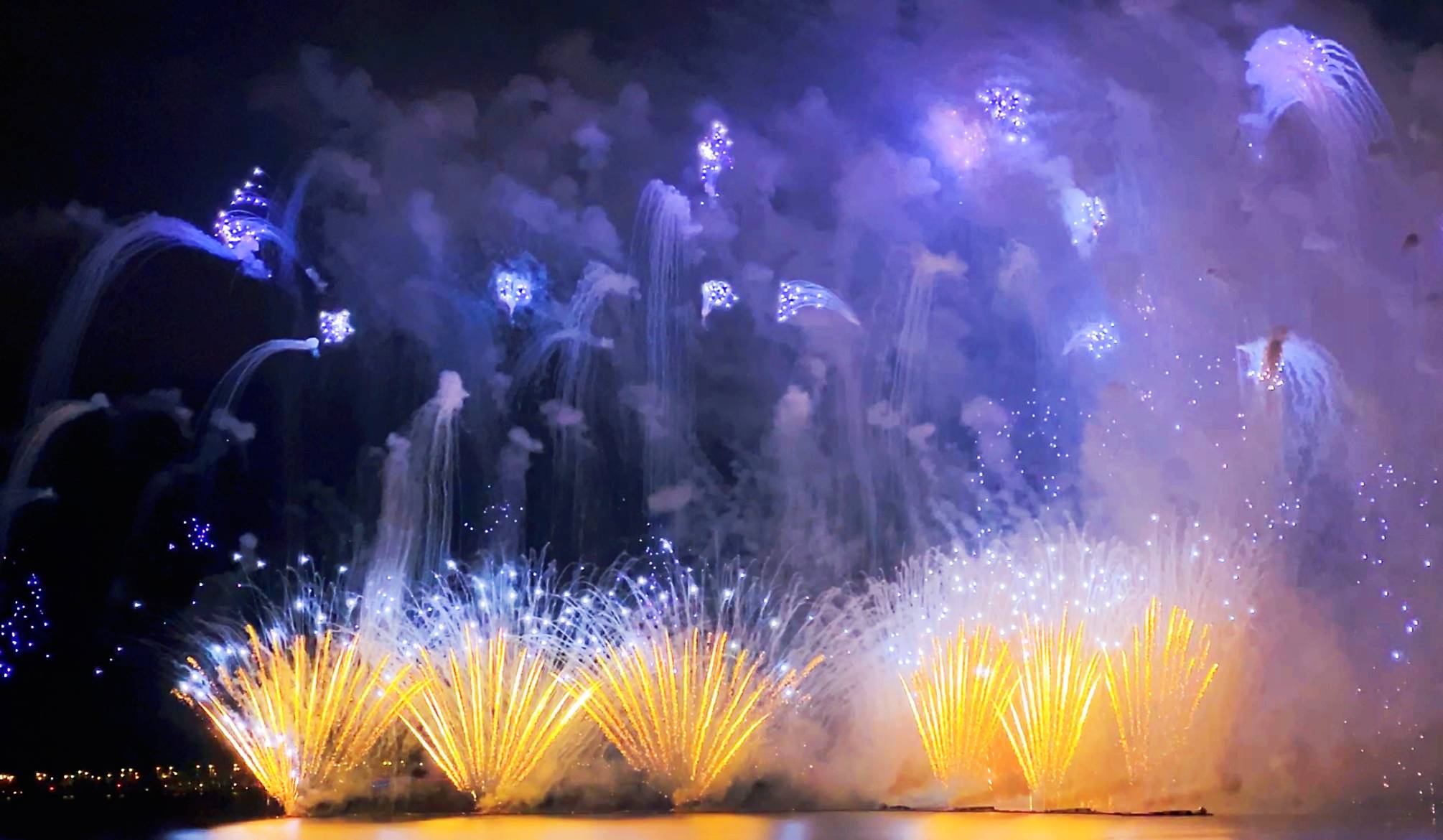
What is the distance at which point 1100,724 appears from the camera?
3469cm

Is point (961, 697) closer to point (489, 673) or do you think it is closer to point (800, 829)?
point (800, 829)

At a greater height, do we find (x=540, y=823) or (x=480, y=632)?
(x=480, y=632)

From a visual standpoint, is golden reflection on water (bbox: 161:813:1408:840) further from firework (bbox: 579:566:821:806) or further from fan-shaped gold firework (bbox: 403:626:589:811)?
firework (bbox: 579:566:821:806)

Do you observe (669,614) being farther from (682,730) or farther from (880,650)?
(880,650)

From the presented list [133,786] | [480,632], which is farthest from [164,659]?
[480,632]

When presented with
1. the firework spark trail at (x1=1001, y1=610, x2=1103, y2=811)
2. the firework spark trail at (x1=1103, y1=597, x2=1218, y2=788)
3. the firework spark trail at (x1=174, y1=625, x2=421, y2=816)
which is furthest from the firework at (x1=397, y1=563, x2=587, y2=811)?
the firework spark trail at (x1=1103, y1=597, x2=1218, y2=788)

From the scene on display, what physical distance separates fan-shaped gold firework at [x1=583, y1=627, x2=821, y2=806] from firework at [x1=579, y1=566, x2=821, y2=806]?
1.1 inches

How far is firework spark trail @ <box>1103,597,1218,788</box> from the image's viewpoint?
31312 mm

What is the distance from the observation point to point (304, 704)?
109 feet

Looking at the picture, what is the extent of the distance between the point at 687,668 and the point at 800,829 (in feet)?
16.7

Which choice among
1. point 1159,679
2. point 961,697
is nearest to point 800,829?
point 961,697

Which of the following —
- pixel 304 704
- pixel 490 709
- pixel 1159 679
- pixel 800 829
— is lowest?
pixel 800 829

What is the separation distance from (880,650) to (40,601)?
30.5 meters

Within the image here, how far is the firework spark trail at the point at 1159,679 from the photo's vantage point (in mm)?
31312
